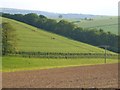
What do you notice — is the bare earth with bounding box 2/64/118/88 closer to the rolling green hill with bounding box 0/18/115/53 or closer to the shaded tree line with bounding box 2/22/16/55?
the shaded tree line with bounding box 2/22/16/55

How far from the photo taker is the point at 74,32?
90.8 meters

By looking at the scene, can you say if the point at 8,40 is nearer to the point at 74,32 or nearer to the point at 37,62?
the point at 37,62

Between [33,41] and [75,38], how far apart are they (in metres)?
14.2

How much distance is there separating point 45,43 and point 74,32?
50.1ft

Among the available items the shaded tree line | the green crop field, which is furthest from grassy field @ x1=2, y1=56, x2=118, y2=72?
the shaded tree line

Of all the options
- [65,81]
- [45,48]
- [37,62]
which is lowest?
[37,62]

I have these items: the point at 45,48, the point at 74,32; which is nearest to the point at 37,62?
the point at 45,48

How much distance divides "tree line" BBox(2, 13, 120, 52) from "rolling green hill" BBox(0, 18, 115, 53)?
529 centimetres

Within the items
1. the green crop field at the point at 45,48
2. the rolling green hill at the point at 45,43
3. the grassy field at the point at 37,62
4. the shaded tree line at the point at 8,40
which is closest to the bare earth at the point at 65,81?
the grassy field at the point at 37,62

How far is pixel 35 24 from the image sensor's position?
97.0 meters

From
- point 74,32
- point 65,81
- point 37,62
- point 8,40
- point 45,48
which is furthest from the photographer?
point 74,32

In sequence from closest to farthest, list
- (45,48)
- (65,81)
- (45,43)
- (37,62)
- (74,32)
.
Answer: (65,81) → (37,62) → (45,48) → (45,43) → (74,32)

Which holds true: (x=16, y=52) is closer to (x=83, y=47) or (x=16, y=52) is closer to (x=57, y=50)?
(x=57, y=50)

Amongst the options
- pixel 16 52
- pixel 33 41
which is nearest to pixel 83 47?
pixel 33 41
